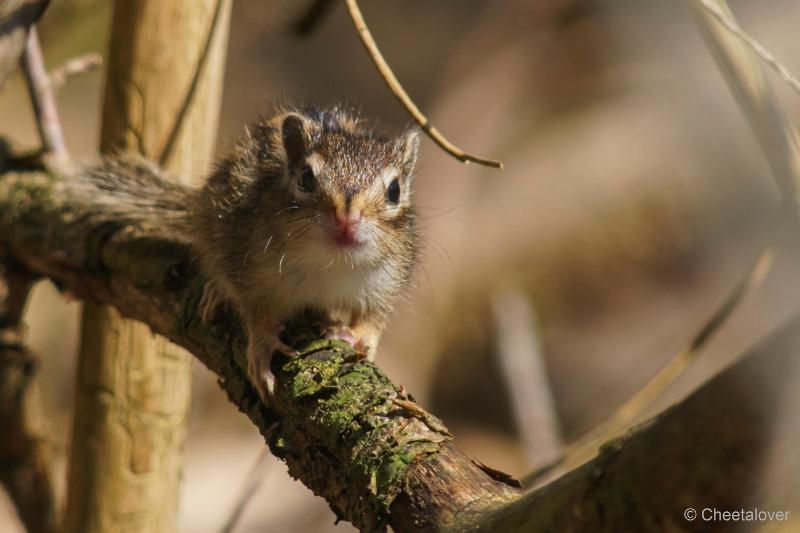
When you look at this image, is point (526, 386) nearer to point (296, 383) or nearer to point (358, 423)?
point (296, 383)

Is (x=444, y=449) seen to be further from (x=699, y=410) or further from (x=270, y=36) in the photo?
(x=270, y=36)

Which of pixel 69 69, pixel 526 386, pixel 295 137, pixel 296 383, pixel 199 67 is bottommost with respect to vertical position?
pixel 526 386

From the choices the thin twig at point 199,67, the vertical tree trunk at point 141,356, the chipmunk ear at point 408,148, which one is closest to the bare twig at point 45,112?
the vertical tree trunk at point 141,356

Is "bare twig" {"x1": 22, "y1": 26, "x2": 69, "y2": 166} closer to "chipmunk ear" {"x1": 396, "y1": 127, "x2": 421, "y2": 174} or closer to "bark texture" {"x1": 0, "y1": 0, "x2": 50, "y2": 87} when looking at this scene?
"bark texture" {"x1": 0, "y1": 0, "x2": 50, "y2": 87}

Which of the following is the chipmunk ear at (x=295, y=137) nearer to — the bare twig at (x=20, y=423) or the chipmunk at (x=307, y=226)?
the chipmunk at (x=307, y=226)

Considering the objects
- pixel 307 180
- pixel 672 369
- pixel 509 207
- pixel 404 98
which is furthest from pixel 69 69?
pixel 509 207

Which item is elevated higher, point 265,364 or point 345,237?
point 345,237

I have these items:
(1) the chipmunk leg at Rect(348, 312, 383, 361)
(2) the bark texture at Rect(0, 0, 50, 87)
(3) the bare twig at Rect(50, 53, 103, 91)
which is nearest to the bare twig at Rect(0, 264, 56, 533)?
(3) the bare twig at Rect(50, 53, 103, 91)
